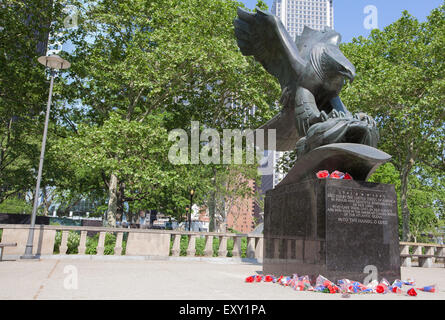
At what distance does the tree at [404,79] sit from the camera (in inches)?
771

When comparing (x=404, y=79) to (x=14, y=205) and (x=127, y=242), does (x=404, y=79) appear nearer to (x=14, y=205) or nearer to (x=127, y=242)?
(x=127, y=242)

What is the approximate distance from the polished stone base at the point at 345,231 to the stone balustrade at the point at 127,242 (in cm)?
645

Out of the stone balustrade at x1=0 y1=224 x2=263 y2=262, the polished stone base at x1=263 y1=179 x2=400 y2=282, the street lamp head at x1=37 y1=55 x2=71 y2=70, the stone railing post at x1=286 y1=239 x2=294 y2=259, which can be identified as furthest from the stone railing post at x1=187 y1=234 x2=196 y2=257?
the street lamp head at x1=37 y1=55 x2=71 y2=70

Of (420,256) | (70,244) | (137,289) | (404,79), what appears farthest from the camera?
(404,79)

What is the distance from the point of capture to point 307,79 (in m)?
8.20


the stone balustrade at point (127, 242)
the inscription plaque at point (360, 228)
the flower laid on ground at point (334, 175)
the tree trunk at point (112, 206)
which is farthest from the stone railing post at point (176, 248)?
the inscription plaque at point (360, 228)

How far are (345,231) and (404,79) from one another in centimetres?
1709

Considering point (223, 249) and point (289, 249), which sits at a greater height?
point (289, 249)

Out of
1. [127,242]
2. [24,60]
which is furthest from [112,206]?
[24,60]

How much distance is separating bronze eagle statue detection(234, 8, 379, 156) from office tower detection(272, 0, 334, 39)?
165 metres

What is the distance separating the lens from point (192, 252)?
12.9 meters

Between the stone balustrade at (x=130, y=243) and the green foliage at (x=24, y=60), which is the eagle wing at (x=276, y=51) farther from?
the green foliage at (x=24, y=60)

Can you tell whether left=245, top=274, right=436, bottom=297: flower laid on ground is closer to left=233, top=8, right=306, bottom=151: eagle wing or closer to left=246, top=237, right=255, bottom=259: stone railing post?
left=233, top=8, right=306, bottom=151: eagle wing
